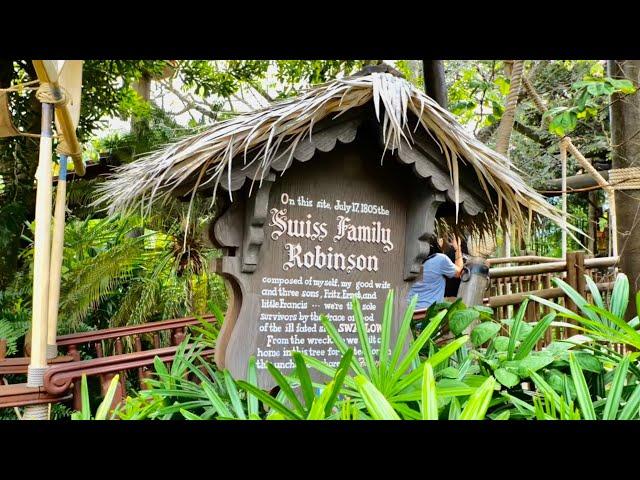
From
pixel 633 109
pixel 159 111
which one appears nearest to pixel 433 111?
pixel 633 109

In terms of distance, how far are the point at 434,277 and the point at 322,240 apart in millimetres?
1820

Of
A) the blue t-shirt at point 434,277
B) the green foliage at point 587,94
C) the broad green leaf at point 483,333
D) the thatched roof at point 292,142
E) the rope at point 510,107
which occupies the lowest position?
the broad green leaf at point 483,333

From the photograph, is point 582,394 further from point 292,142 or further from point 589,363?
point 292,142

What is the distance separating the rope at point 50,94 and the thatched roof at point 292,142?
62 centimetres

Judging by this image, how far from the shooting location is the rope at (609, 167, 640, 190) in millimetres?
4086

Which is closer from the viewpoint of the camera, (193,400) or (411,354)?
(411,354)

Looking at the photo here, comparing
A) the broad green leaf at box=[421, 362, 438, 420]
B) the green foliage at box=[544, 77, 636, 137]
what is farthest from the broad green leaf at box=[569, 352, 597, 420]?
the green foliage at box=[544, 77, 636, 137]

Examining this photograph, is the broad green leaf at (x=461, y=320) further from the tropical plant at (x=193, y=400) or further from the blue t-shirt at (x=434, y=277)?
the blue t-shirt at (x=434, y=277)

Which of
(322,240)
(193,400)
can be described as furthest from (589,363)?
(193,400)

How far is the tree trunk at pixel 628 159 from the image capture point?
4.18 metres

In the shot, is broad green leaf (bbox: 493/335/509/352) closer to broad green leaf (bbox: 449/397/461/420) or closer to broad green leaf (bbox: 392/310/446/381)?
broad green leaf (bbox: 392/310/446/381)

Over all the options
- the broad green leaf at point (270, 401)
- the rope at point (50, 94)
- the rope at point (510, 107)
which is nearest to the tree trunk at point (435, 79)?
the rope at point (510, 107)

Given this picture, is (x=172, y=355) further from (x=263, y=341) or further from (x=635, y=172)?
(x=635, y=172)

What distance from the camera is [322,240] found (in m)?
2.89
